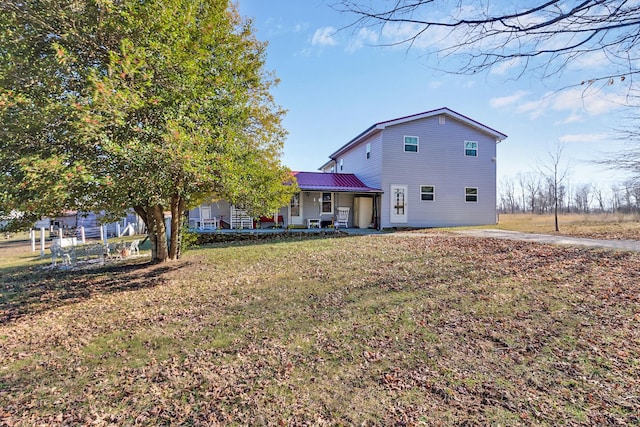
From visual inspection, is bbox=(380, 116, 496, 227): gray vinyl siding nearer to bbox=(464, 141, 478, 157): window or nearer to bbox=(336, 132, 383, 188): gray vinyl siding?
bbox=(464, 141, 478, 157): window

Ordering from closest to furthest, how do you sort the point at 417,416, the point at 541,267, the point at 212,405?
the point at 417,416 < the point at 212,405 < the point at 541,267

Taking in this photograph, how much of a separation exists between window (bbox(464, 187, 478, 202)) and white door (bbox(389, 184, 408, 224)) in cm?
397

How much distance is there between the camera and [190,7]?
6.00m

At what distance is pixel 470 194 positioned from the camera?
18.0m

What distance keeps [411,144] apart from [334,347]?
50.3 ft

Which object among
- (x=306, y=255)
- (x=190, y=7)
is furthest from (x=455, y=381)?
(x=190, y=7)

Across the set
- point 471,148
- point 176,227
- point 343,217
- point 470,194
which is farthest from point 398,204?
point 176,227

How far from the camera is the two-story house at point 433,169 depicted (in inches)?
662

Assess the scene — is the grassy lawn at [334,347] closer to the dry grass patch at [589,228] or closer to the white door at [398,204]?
the dry grass patch at [589,228]

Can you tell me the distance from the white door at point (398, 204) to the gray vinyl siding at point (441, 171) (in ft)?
0.82

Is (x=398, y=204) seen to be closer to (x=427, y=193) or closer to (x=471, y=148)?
(x=427, y=193)

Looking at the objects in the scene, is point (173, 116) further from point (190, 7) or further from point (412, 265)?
point (412, 265)

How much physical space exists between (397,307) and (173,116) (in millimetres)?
5390

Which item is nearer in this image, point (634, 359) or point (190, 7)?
point (634, 359)
